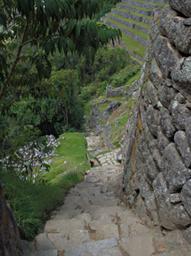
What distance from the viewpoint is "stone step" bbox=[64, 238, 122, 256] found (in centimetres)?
485

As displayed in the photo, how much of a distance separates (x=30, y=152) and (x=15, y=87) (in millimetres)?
3744

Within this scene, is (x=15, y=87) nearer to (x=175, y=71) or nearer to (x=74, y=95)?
(x=175, y=71)

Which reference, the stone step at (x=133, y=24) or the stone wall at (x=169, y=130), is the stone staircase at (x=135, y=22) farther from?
the stone wall at (x=169, y=130)

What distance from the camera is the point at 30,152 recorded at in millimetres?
10688

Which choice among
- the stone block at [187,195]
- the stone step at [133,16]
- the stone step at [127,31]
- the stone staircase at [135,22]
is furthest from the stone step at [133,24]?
the stone block at [187,195]

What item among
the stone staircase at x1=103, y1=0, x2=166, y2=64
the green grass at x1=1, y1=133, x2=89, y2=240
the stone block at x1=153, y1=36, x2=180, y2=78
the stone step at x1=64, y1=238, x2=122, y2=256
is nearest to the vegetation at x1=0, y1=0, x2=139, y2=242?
the green grass at x1=1, y1=133, x2=89, y2=240

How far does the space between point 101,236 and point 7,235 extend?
173 centimetres

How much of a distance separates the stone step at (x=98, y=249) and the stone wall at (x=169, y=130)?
29.8 inches

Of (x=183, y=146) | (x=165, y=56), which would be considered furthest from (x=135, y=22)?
(x=183, y=146)

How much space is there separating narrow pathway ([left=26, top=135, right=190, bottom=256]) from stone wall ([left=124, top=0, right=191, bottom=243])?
214 mm

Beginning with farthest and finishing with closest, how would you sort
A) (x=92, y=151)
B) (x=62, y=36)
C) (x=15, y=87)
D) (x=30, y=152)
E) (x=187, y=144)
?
(x=92, y=151) → (x=30, y=152) → (x=15, y=87) → (x=62, y=36) → (x=187, y=144)

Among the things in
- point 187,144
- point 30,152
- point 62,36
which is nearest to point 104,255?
point 187,144

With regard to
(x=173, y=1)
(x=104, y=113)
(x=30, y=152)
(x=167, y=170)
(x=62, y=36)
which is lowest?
(x=104, y=113)

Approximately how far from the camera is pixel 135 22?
144 feet
